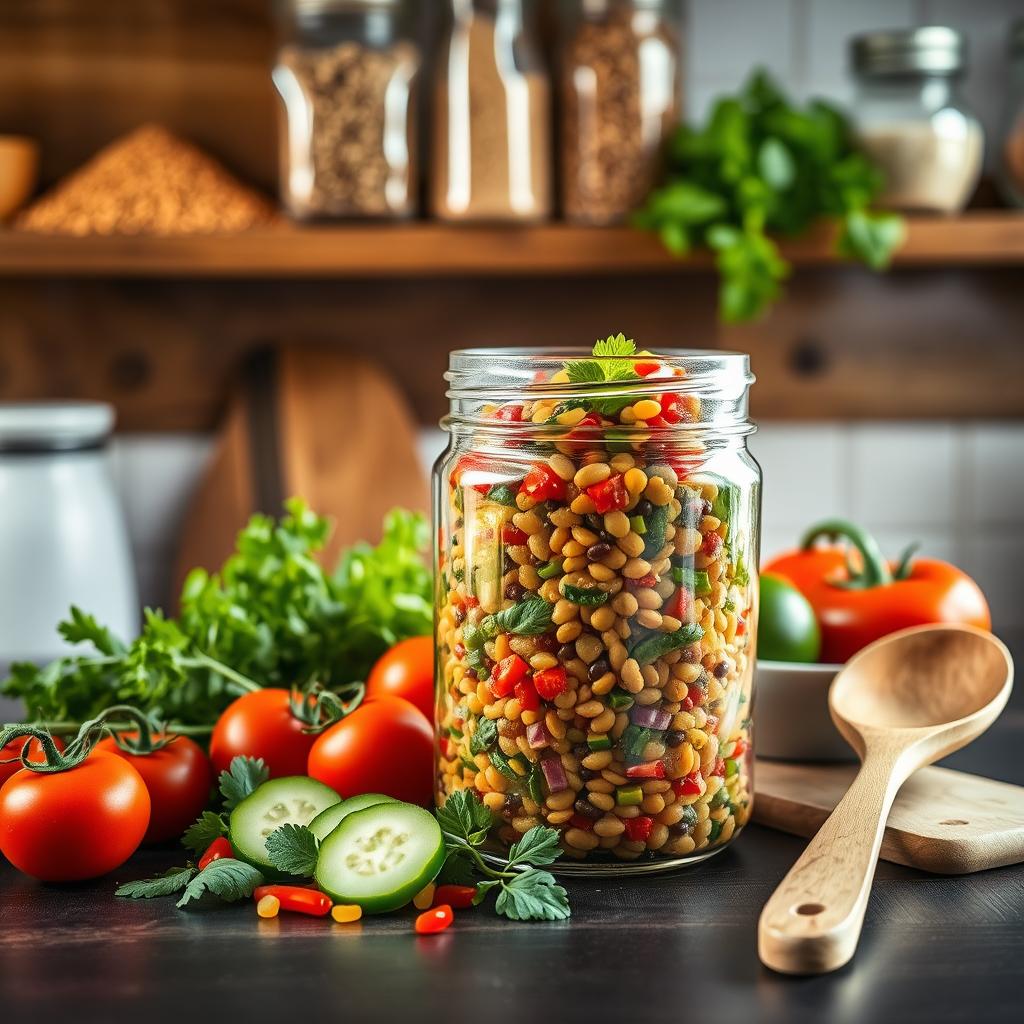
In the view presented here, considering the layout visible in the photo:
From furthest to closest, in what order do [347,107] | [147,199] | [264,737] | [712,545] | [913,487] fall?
1. [913,487]
2. [147,199]
3. [347,107]
4. [264,737]
5. [712,545]

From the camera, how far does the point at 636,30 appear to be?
155 cm

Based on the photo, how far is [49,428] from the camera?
1.53 meters

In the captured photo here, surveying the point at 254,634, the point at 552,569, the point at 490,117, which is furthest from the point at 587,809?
the point at 490,117

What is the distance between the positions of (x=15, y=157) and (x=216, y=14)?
0.33m

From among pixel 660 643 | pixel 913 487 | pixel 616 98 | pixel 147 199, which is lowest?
pixel 913 487

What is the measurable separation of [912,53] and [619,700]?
1.16m

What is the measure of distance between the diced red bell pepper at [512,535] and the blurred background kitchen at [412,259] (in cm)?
92

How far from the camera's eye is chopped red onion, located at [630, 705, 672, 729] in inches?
27.1

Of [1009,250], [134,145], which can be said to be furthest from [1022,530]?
[134,145]

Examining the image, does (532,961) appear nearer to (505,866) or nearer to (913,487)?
(505,866)

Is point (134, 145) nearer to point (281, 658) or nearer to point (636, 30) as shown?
point (636, 30)

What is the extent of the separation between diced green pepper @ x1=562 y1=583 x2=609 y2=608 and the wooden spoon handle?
156 mm

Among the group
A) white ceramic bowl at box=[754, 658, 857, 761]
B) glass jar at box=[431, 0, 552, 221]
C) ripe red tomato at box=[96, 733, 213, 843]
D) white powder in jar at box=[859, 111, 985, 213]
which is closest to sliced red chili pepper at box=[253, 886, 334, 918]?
ripe red tomato at box=[96, 733, 213, 843]

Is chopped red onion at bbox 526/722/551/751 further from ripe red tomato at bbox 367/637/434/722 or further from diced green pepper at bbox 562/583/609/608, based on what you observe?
ripe red tomato at bbox 367/637/434/722
